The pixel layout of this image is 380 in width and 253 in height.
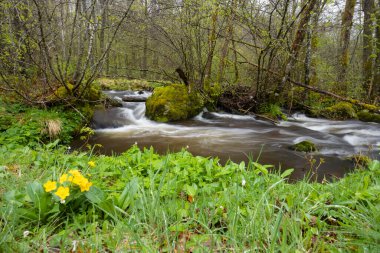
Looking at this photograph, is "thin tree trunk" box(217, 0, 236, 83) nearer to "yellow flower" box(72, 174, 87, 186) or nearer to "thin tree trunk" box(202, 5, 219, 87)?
"thin tree trunk" box(202, 5, 219, 87)

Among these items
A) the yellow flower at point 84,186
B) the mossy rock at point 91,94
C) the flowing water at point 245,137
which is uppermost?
the mossy rock at point 91,94

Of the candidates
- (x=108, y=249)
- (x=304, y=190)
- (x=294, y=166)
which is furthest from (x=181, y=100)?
(x=108, y=249)

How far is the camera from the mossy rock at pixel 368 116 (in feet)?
32.7

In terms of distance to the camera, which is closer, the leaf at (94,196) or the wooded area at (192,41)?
the leaf at (94,196)

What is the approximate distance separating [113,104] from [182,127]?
12.2 feet

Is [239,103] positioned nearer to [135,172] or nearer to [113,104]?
[113,104]

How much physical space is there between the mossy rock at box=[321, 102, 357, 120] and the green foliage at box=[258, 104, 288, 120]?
6.22 ft

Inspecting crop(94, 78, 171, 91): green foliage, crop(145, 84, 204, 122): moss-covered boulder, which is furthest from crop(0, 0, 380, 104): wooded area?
crop(94, 78, 171, 91): green foliage

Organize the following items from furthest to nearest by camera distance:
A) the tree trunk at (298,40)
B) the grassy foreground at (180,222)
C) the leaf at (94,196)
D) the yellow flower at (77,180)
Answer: the tree trunk at (298,40) < the leaf at (94,196) < the yellow flower at (77,180) < the grassy foreground at (180,222)

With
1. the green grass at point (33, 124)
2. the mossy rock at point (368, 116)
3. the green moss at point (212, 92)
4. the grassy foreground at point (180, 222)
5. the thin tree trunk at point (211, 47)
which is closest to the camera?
the grassy foreground at point (180, 222)

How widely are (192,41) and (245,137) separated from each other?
4.47m

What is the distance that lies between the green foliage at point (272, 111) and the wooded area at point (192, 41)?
432 millimetres

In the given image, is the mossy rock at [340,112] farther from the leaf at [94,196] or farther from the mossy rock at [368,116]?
the leaf at [94,196]

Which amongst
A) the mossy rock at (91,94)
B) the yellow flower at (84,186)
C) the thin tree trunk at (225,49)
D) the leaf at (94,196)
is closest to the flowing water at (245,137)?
the mossy rock at (91,94)
